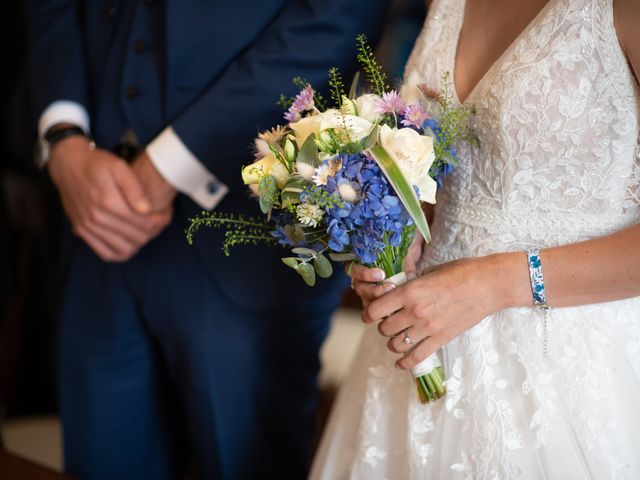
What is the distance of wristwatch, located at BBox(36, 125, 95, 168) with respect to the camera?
179 centimetres

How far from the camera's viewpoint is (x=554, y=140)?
1.17 metres

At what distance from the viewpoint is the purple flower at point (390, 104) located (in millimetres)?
1108

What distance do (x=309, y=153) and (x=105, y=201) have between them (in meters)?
0.76

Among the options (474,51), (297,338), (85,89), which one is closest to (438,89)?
(474,51)

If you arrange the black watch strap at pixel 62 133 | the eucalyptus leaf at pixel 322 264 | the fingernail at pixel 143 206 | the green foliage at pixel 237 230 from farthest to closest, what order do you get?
the black watch strap at pixel 62 133
the fingernail at pixel 143 206
the green foliage at pixel 237 230
the eucalyptus leaf at pixel 322 264

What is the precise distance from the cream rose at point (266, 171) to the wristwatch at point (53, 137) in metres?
0.80

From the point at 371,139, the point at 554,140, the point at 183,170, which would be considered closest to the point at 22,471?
the point at 183,170

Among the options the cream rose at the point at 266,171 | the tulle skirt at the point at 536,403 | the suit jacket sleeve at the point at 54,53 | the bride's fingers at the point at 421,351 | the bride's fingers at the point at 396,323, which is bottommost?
the tulle skirt at the point at 536,403

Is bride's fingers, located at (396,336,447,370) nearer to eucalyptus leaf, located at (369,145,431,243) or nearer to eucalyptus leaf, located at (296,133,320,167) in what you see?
eucalyptus leaf, located at (369,145,431,243)

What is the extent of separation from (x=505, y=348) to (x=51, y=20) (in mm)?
1477

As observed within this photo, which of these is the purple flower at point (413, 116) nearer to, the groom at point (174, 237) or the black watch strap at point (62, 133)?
the groom at point (174, 237)

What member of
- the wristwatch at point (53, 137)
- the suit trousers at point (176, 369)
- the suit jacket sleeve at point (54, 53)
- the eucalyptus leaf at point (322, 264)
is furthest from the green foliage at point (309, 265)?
the suit jacket sleeve at point (54, 53)

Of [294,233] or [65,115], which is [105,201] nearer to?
[65,115]

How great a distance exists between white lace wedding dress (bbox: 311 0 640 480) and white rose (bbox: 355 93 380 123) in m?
0.21
